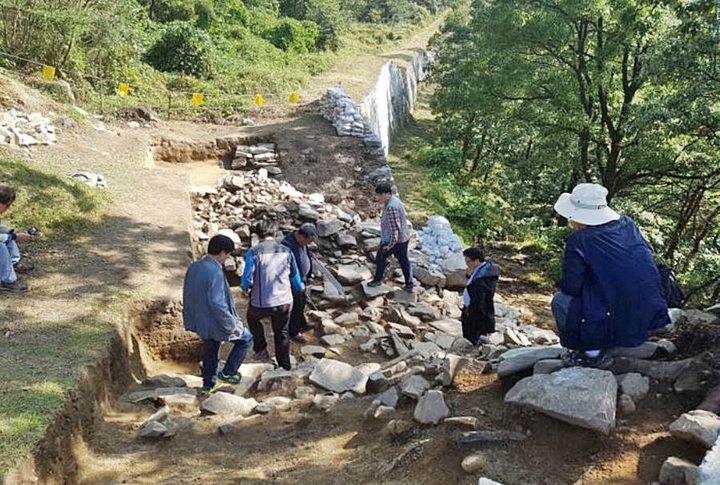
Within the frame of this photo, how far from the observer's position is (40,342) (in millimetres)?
5074

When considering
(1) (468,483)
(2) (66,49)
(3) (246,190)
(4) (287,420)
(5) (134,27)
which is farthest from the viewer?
(5) (134,27)

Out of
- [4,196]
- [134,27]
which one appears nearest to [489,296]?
[4,196]

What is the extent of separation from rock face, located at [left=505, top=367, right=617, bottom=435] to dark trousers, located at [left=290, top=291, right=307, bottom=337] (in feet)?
11.9

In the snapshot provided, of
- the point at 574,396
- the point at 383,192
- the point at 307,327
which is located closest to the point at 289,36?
the point at 383,192

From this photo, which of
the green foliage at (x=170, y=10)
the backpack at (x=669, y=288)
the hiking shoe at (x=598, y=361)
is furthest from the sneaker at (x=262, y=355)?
the green foliage at (x=170, y=10)

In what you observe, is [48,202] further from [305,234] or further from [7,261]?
[305,234]

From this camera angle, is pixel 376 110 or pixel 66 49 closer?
pixel 66 49

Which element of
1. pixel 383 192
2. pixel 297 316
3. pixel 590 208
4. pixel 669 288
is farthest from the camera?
pixel 383 192

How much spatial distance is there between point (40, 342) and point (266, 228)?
4789 mm

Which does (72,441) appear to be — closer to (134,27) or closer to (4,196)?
(4,196)

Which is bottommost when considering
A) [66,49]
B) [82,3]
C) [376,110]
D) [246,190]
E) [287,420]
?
[287,420]

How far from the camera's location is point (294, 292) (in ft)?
21.1

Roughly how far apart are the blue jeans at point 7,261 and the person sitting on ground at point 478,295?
15.4 feet

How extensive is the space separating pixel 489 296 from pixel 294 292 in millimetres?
2201
